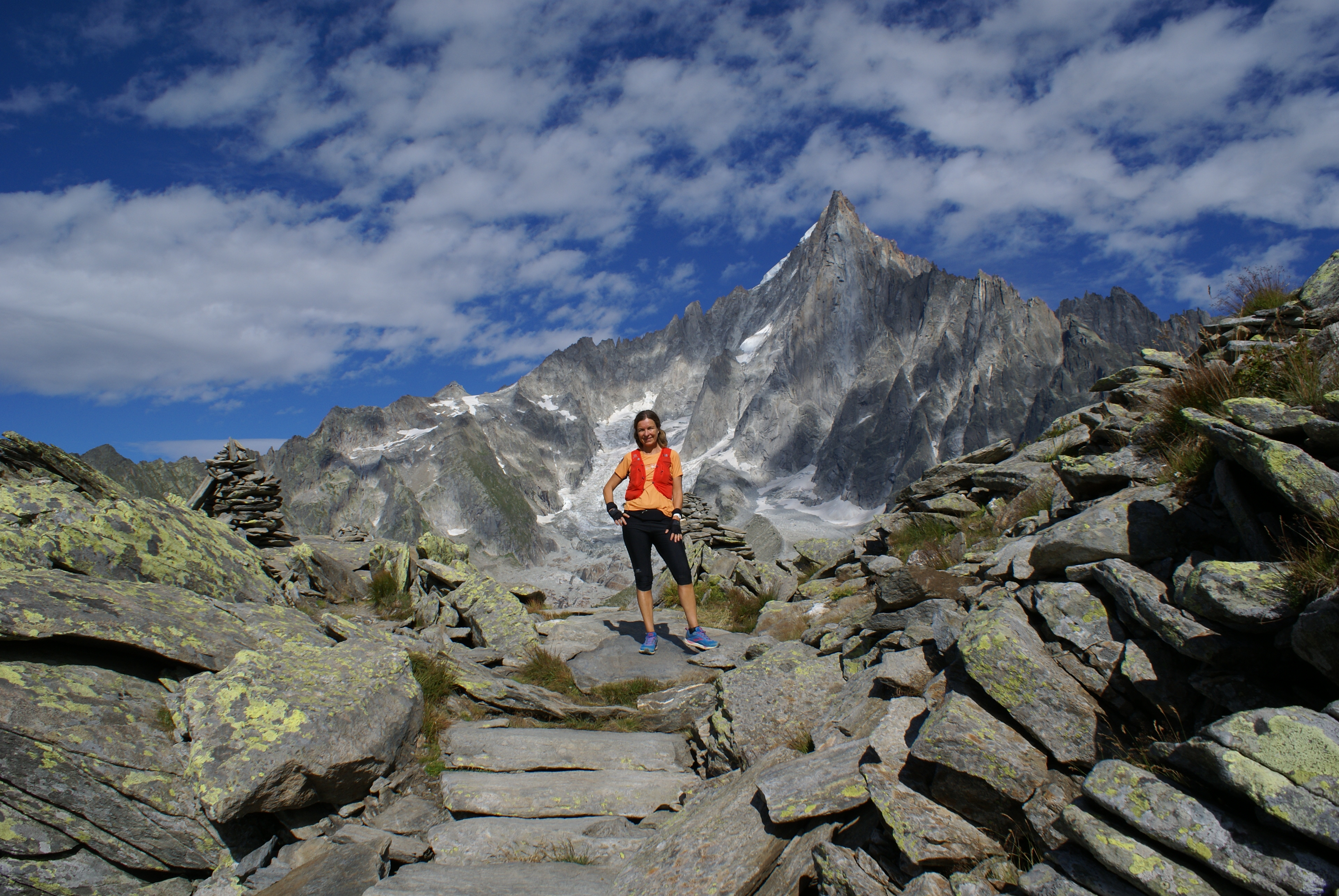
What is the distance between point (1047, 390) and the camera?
157250mm

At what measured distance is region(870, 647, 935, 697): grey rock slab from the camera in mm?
5832

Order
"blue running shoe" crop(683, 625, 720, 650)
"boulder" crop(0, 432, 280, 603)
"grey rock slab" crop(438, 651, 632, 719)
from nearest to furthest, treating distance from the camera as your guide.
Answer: "boulder" crop(0, 432, 280, 603)
"grey rock slab" crop(438, 651, 632, 719)
"blue running shoe" crop(683, 625, 720, 650)

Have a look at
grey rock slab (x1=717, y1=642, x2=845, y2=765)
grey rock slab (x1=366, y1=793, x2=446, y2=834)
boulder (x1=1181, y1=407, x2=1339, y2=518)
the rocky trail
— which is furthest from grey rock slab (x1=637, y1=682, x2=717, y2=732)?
boulder (x1=1181, y1=407, x2=1339, y2=518)

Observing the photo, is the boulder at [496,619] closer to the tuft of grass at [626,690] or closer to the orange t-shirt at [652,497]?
the tuft of grass at [626,690]

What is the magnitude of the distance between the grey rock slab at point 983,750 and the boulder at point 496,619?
7.08 m

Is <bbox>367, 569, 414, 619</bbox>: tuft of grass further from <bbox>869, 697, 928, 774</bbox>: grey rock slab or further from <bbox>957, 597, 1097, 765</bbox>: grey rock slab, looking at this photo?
<bbox>957, 597, 1097, 765</bbox>: grey rock slab

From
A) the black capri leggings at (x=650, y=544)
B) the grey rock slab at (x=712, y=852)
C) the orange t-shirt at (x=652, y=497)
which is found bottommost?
the grey rock slab at (x=712, y=852)

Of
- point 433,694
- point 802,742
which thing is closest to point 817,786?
point 802,742

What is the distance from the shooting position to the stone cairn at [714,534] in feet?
67.8

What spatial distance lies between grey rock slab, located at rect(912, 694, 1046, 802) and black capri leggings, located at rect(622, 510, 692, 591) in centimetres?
545

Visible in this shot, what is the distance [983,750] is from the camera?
4.25 meters

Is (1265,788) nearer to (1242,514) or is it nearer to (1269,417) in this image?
(1242,514)

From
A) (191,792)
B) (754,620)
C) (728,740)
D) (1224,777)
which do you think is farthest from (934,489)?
(191,792)

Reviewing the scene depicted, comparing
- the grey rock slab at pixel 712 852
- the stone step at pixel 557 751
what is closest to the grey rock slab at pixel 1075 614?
the grey rock slab at pixel 712 852
